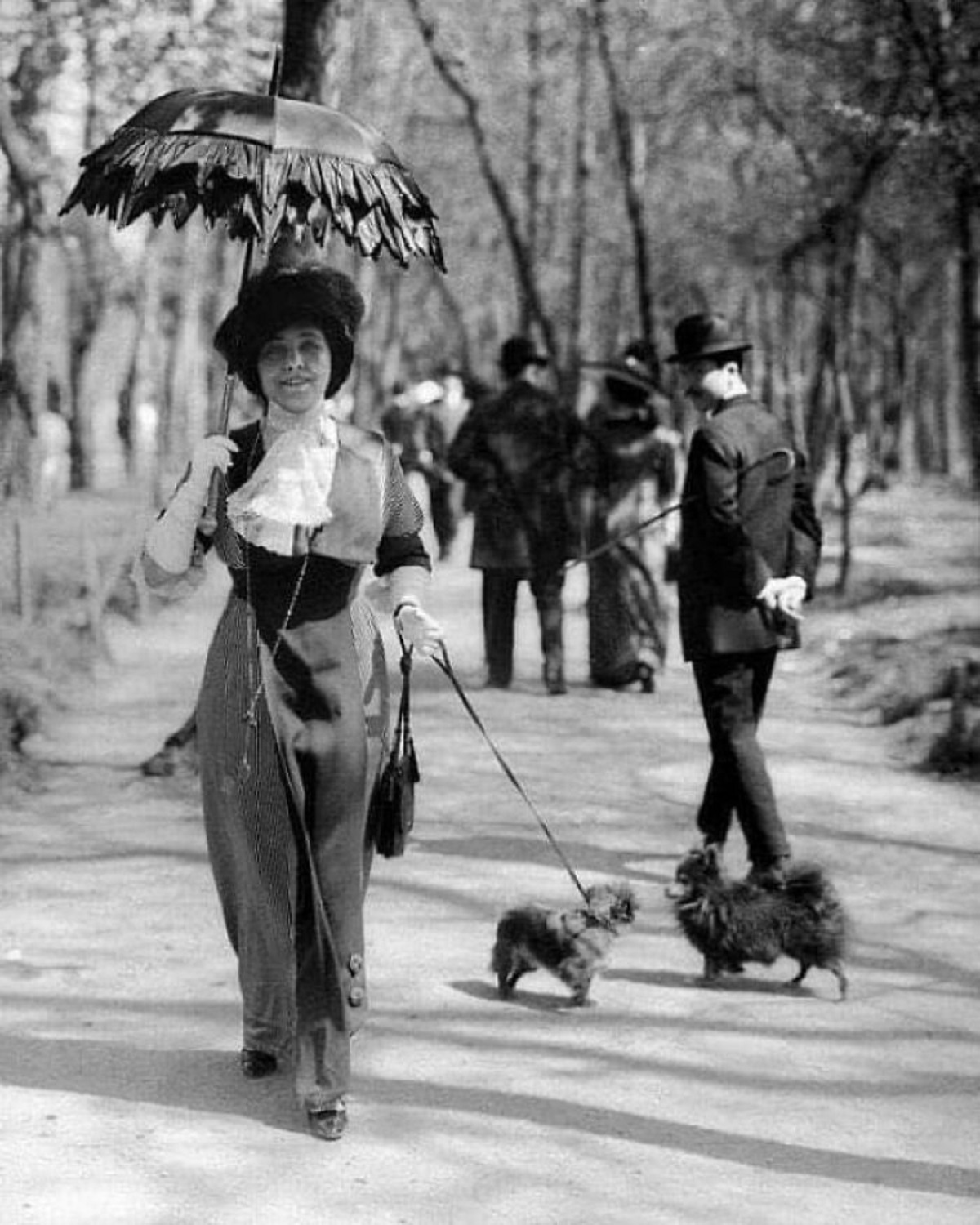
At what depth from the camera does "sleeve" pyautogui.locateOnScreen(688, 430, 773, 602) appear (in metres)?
7.94

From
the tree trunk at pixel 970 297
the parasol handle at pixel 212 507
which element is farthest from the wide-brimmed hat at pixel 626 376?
the parasol handle at pixel 212 507

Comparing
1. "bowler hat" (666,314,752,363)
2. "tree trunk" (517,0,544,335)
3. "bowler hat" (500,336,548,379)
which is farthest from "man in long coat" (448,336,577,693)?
"tree trunk" (517,0,544,335)

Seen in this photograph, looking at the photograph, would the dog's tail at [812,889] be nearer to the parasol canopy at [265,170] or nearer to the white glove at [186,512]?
the parasol canopy at [265,170]

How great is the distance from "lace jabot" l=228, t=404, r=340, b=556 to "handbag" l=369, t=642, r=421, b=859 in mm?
476

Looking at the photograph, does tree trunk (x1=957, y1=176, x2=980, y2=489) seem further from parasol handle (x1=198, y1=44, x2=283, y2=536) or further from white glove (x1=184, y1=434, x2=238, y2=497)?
white glove (x1=184, y1=434, x2=238, y2=497)

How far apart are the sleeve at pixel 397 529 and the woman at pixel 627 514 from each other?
8153 millimetres

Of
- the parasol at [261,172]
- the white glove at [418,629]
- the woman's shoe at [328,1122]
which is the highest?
the parasol at [261,172]

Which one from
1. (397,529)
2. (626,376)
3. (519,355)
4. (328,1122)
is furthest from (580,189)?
(328,1122)

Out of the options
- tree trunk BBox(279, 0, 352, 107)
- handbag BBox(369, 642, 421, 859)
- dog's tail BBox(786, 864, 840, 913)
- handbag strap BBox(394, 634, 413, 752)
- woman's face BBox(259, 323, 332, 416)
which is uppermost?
tree trunk BBox(279, 0, 352, 107)

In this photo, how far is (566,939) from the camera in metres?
6.73

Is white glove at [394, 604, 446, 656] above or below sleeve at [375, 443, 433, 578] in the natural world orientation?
below

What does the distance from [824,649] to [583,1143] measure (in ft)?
39.5

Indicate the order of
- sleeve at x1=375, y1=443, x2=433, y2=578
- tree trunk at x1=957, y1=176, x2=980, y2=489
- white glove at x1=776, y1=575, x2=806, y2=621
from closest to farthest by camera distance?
sleeve at x1=375, y1=443, x2=433, y2=578 < white glove at x1=776, y1=575, x2=806, y2=621 < tree trunk at x1=957, y1=176, x2=980, y2=489

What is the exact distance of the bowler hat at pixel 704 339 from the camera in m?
8.17
